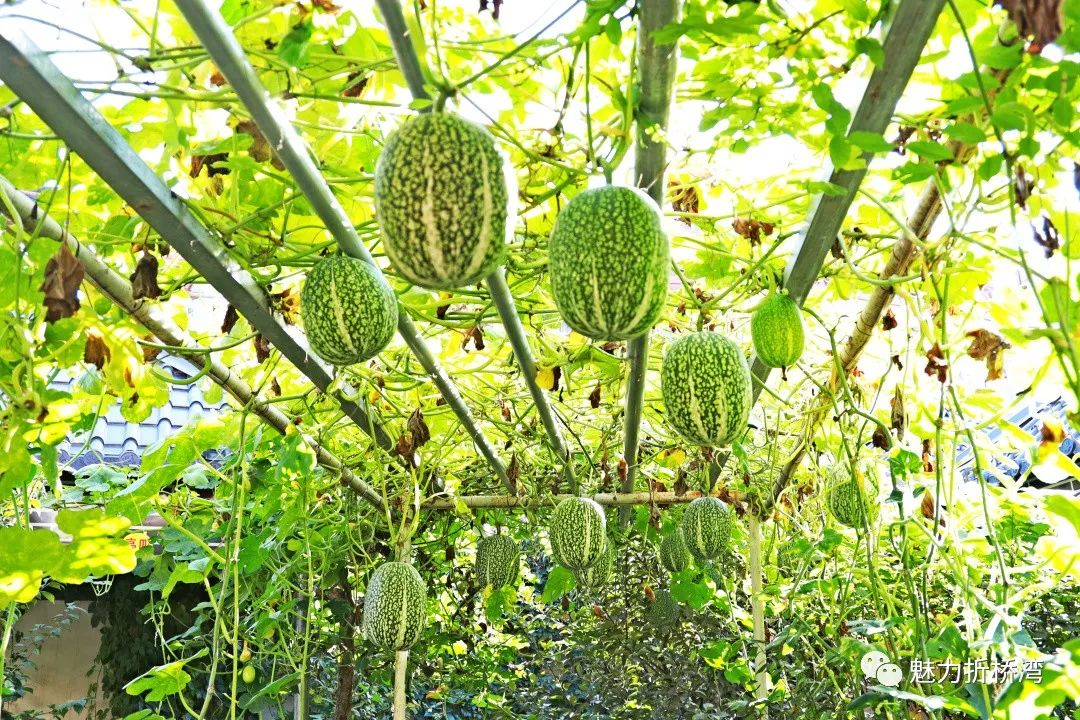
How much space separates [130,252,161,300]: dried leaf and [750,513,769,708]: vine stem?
11.6 feet

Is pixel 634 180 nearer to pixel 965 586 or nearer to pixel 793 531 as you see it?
pixel 965 586

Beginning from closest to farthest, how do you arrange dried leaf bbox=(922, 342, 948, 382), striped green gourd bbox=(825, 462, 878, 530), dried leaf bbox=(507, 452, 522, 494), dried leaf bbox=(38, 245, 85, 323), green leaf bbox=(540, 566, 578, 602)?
1. dried leaf bbox=(38, 245, 85, 323)
2. dried leaf bbox=(922, 342, 948, 382)
3. striped green gourd bbox=(825, 462, 878, 530)
4. dried leaf bbox=(507, 452, 522, 494)
5. green leaf bbox=(540, 566, 578, 602)

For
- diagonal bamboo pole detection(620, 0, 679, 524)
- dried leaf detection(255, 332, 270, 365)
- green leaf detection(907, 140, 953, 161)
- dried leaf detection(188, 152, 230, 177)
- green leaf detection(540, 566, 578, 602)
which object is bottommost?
green leaf detection(540, 566, 578, 602)

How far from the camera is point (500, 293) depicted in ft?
7.22

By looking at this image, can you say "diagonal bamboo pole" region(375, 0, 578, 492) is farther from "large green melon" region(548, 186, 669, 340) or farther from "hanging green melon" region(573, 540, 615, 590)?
"hanging green melon" region(573, 540, 615, 590)

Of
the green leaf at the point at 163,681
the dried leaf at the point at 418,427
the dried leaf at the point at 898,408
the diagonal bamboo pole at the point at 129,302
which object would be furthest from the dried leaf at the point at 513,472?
the dried leaf at the point at 898,408

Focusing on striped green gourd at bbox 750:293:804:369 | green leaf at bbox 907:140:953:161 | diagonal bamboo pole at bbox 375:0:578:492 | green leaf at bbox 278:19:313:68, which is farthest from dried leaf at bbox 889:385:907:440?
green leaf at bbox 278:19:313:68

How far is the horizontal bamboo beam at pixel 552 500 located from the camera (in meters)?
4.92

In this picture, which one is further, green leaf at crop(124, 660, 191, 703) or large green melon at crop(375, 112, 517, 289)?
green leaf at crop(124, 660, 191, 703)

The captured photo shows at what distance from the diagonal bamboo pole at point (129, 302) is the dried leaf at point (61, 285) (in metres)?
0.05

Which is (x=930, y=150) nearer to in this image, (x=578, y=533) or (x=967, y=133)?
(x=967, y=133)

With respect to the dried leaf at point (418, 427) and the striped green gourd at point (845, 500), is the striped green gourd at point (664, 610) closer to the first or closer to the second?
the striped green gourd at point (845, 500)

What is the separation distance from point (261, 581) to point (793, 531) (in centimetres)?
289

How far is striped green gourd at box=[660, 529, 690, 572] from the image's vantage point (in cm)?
534
